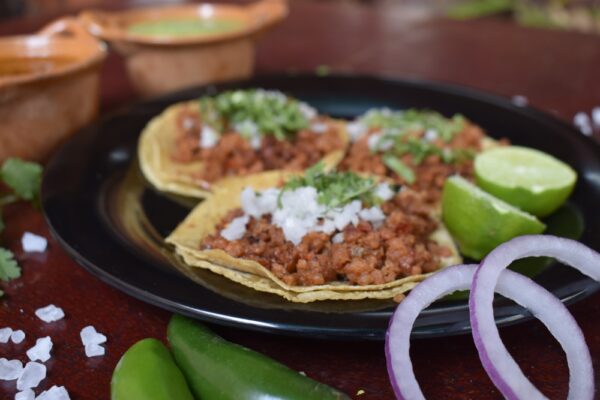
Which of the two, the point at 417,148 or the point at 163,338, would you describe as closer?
the point at 163,338

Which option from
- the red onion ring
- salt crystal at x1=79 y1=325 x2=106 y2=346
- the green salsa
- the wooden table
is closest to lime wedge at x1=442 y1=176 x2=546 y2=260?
the wooden table

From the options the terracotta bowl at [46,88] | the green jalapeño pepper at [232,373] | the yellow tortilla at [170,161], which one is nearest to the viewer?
the green jalapeño pepper at [232,373]

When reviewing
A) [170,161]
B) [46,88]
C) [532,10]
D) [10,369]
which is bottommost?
[532,10]

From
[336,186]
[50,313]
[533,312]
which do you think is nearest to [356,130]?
[336,186]

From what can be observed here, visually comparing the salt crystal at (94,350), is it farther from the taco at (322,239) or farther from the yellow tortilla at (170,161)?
the yellow tortilla at (170,161)

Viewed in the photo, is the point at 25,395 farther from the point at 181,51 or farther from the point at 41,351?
the point at 181,51

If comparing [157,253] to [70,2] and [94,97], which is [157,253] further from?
[70,2]

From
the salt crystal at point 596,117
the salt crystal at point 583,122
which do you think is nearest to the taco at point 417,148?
→ the salt crystal at point 583,122

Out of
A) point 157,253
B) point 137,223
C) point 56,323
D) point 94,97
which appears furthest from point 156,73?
point 56,323
